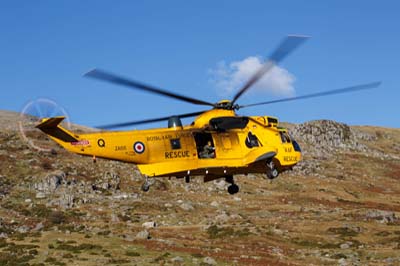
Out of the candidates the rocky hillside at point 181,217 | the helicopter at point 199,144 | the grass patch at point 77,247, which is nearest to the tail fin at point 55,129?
the helicopter at point 199,144

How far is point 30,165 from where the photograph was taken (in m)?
67.8

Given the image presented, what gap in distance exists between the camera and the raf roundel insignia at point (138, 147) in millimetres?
22812

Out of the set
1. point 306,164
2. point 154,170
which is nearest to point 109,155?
point 154,170

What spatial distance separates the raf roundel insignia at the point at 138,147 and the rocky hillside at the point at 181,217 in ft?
55.6

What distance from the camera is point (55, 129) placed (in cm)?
2228

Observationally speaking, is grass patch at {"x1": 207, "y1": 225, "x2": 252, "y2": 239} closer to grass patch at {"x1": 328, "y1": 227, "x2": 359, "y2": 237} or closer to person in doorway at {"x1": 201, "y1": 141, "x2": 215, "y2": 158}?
grass patch at {"x1": 328, "y1": 227, "x2": 359, "y2": 237}

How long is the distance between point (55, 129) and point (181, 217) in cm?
3505

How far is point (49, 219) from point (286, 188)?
36.0 metres

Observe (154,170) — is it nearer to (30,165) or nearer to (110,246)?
(110,246)

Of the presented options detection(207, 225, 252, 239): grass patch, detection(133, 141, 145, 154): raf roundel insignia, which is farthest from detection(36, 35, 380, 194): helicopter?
detection(207, 225, 252, 239): grass patch

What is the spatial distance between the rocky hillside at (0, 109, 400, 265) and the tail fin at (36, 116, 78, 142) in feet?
55.6

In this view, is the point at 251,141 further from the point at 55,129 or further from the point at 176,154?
the point at 55,129

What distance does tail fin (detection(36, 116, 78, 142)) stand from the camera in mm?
21719

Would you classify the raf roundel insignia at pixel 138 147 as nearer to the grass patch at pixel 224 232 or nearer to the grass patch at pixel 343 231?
the grass patch at pixel 224 232
